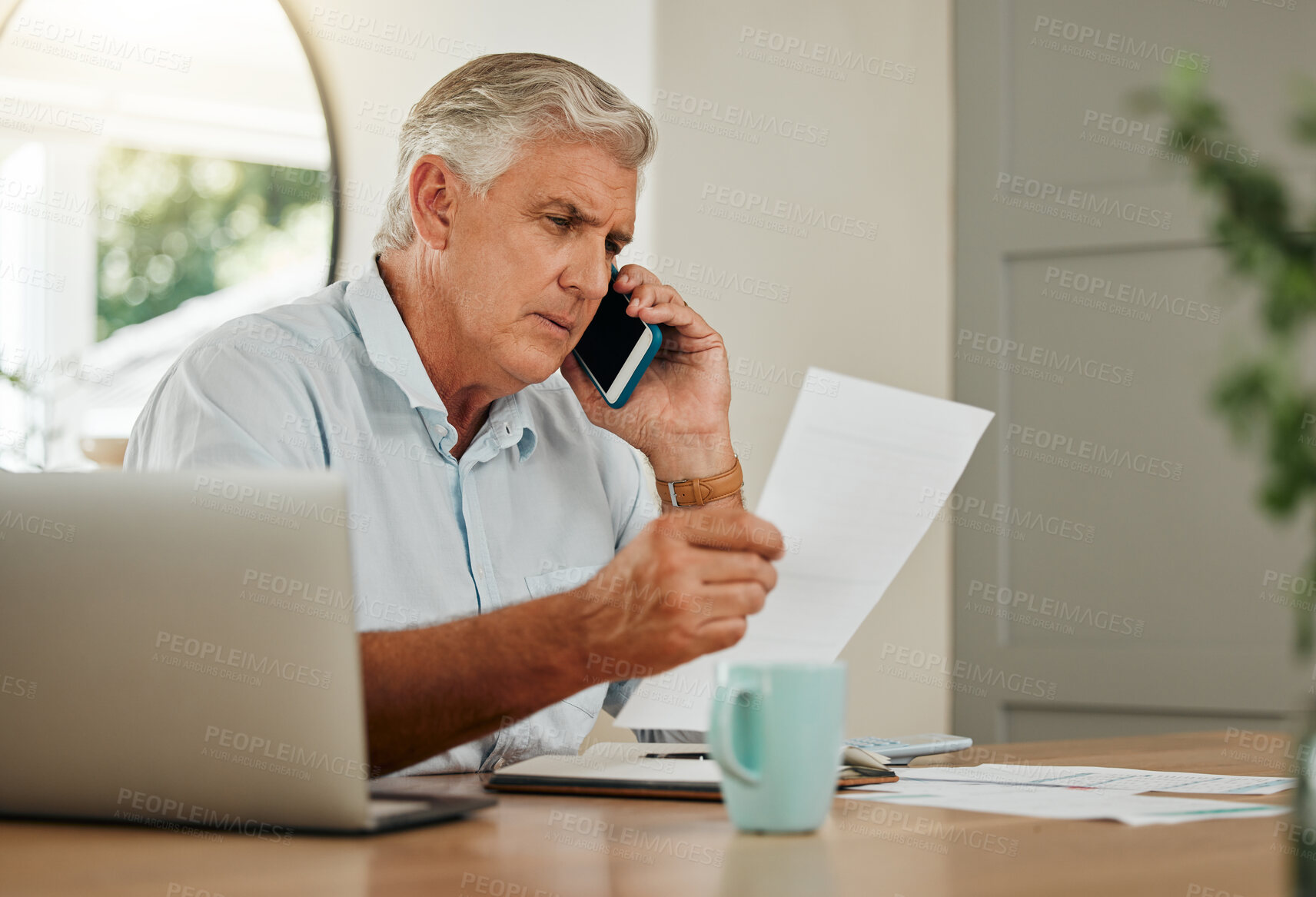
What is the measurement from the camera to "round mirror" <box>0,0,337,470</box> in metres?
2.18

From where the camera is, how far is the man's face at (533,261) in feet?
4.61

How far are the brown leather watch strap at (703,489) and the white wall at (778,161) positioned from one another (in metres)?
0.79

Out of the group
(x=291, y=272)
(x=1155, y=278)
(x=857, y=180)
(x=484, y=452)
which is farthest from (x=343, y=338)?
(x=1155, y=278)

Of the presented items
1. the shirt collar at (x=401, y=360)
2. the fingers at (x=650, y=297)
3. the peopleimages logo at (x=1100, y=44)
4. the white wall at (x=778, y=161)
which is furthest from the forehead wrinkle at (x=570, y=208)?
the peopleimages logo at (x=1100, y=44)

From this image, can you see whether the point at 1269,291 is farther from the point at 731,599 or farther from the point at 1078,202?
the point at 1078,202

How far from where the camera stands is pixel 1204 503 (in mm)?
2008

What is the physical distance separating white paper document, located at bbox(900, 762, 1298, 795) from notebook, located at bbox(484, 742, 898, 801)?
0.05 metres

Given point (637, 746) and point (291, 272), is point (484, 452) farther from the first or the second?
point (291, 272)

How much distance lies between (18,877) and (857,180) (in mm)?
1959

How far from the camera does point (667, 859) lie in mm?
615

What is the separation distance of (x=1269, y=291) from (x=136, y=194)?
7.55 feet

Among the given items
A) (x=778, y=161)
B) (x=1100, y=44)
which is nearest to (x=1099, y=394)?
(x=1100, y=44)

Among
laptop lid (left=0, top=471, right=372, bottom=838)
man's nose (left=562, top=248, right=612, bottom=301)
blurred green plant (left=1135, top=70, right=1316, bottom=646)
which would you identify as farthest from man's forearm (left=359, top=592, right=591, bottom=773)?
blurred green plant (left=1135, top=70, right=1316, bottom=646)

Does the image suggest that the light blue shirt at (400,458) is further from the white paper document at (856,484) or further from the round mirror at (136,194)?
the round mirror at (136,194)
